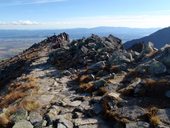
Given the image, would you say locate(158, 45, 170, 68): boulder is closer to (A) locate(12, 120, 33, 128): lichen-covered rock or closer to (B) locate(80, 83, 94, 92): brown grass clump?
(B) locate(80, 83, 94, 92): brown grass clump

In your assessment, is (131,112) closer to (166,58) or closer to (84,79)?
(166,58)

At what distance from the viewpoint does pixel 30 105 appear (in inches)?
861

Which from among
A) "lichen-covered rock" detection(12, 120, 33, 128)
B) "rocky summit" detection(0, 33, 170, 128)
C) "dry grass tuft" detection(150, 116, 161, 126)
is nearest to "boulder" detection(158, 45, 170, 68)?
"rocky summit" detection(0, 33, 170, 128)

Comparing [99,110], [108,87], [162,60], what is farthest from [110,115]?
[162,60]

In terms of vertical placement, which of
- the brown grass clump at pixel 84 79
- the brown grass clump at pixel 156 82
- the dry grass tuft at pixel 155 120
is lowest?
the brown grass clump at pixel 84 79

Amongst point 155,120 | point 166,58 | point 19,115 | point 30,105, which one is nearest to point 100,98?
point 30,105

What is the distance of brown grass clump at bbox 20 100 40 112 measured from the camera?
21400mm

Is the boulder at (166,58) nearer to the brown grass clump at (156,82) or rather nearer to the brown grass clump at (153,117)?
the brown grass clump at (156,82)

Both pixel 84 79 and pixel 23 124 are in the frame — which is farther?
pixel 84 79

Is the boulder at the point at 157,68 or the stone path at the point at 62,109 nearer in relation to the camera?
the stone path at the point at 62,109

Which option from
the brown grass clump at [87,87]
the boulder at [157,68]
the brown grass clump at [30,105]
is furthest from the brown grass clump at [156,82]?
the brown grass clump at [30,105]

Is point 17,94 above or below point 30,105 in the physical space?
below

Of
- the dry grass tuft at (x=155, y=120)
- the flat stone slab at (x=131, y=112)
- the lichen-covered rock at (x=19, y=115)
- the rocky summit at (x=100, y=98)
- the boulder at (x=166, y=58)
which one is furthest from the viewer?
the boulder at (x=166, y=58)

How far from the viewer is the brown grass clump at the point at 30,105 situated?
2140 cm
